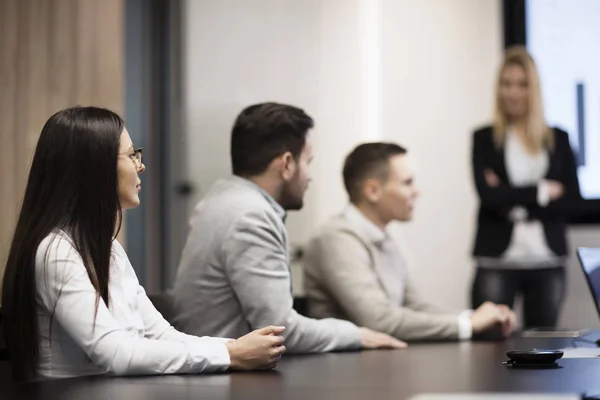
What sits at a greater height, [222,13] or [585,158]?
[222,13]

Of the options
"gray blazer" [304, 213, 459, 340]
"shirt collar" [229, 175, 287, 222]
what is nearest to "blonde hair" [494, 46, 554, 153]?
"gray blazer" [304, 213, 459, 340]

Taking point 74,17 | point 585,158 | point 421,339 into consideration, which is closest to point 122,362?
point 421,339

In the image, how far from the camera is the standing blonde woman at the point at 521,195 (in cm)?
426

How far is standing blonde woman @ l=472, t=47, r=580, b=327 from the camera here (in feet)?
14.0

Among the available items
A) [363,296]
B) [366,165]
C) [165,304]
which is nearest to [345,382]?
[165,304]

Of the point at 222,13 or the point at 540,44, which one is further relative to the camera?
the point at 540,44

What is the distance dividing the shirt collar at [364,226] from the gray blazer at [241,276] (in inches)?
25.2

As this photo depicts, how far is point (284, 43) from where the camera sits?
461 centimetres

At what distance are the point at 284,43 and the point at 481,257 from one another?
133cm

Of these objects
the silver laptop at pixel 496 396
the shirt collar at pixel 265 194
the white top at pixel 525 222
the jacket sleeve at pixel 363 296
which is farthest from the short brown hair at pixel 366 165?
the silver laptop at pixel 496 396

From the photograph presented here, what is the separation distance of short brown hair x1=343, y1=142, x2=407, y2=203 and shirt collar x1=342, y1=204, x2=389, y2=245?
0.13 m

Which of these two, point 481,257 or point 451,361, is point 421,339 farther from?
point 481,257

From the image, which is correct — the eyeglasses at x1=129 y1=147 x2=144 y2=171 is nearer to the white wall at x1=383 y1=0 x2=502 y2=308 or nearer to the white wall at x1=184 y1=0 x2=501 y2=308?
the white wall at x1=184 y1=0 x2=501 y2=308

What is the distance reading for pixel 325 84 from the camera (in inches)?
183
